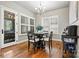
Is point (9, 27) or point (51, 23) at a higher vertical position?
point (51, 23)

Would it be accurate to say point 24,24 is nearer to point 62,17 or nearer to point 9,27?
point 9,27

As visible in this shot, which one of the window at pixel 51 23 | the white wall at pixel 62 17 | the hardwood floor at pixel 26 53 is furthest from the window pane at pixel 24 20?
the hardwood floor at pixel 26 53

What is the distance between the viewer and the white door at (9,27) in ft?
14.9

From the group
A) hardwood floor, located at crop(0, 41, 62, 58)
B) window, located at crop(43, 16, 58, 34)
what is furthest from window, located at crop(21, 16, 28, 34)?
hardwood floor, located at crop(0, 41, 62, 58)

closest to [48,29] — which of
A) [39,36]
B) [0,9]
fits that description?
[39,36]

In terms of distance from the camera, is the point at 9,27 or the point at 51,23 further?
the point at 51,23

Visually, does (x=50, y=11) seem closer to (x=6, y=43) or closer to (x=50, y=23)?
(x=50, y=23)

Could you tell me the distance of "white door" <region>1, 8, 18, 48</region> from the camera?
4.55 metres

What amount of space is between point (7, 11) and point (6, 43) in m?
1.79

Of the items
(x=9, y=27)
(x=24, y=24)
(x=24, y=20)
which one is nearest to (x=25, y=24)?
(x=24, y=24)

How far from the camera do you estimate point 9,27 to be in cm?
508

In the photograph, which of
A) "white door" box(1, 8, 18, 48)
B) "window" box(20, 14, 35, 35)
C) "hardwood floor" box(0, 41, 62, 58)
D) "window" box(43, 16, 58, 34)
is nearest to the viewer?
"hardwood floor" box(0, 41, 62, 58)

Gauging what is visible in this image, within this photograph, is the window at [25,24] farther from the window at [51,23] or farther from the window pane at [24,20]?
the window at [51,23]

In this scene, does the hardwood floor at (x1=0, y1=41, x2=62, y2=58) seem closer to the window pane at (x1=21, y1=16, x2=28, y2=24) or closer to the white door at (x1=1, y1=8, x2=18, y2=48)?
the white door at (x1=1, y1=8, x2=18, y2=48)
